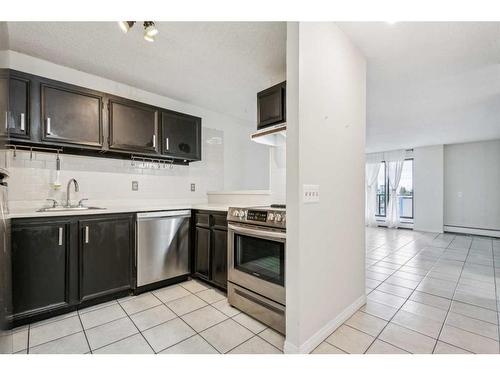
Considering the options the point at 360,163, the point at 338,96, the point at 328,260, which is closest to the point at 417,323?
the point at 328,260

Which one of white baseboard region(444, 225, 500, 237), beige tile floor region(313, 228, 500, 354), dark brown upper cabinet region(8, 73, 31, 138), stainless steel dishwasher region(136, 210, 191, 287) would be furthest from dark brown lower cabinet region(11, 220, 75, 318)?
white baseboard region(444, 225, 500, 237)

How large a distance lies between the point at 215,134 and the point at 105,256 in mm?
2507

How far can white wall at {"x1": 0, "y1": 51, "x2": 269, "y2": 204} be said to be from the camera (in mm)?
2518

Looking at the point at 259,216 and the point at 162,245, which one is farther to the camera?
the point at 162,245

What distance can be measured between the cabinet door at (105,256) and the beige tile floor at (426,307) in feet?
6.41

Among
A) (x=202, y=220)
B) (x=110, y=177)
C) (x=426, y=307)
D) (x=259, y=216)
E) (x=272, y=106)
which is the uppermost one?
(x=272, y=106)

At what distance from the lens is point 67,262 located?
2.10 m

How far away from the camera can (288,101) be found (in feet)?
5.21

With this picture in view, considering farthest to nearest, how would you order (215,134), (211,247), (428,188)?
(428,188) → (215,134) → (211,247)

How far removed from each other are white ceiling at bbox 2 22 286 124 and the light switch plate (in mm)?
1371

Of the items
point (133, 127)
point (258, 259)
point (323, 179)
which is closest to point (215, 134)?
point (133, 127)

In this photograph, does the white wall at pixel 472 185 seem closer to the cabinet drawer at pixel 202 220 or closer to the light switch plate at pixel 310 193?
the light switch plate at pixel 310 193

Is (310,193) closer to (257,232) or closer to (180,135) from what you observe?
(257,232)

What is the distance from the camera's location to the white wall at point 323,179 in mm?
1542
